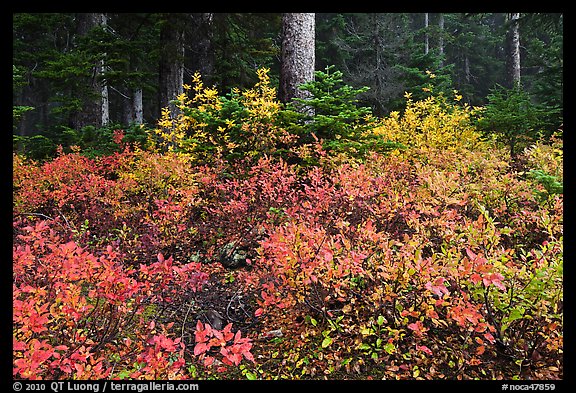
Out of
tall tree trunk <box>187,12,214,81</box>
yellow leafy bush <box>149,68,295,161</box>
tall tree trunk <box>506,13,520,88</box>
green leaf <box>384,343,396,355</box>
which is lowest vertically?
green leaf <box>384,343,396,355</box>

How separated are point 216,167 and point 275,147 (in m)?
0.98

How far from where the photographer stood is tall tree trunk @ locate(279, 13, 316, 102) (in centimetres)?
647

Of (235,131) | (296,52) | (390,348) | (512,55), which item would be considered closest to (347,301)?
(390,348)

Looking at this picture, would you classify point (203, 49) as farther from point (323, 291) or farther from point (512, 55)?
point (512, 55)

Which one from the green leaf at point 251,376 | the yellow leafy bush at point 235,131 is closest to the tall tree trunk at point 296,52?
the yellow leafy bush at point 235,131

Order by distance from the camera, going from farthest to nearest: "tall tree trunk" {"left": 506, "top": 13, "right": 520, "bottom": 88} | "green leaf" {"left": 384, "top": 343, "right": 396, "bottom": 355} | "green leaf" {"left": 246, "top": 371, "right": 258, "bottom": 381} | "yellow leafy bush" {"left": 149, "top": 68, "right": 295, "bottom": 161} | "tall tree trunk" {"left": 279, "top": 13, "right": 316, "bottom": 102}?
"tall tree trunk" {"left": 506, "top": 13, "right": 520, "bottom": 88} < "tall tree trunk" {"left": 279, "top": 13, "right": 316, "bottom": 102} < "yellow leafy bush" {"left": 149, "top": 68, "right": 295, "bottom": 161} < "green leaf" {"left": 246, "top": 371, "right": 258, "bottom": 381} < "green leaf" {"left": 384, "top": 343, "right": 396, "bottom": 355}

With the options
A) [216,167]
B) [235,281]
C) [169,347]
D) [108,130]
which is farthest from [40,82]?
[169,347]

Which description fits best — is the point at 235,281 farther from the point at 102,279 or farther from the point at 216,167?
the point at 216,167

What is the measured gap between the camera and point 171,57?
8742mm

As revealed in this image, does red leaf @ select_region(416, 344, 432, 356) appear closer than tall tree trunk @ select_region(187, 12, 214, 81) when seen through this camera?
Yes

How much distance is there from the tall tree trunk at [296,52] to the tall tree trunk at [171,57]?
3.35 metres

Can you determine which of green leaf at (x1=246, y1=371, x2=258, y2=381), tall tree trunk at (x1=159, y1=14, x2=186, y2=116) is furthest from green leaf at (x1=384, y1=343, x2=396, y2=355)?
tall tree trunk at (x1=159, y1=14, x2=186, y2=116)

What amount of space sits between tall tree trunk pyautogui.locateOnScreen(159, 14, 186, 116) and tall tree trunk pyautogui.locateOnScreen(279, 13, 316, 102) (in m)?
3.35

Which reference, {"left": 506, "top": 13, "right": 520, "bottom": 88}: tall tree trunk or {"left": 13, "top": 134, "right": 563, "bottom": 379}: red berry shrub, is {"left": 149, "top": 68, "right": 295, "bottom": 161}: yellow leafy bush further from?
{"left": 506, "top": 13, "right": 520, "bottom": 88}: tall tree trunk
